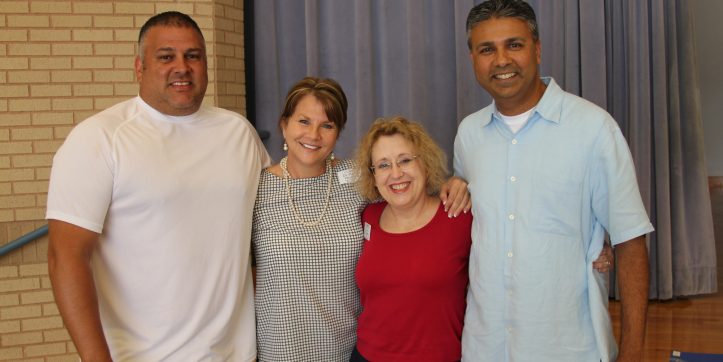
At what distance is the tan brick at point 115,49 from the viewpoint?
4.50 metres

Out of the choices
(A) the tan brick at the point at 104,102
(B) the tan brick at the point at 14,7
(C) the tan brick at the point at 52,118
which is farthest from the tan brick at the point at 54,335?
(B) the tan brick at the point at 14,7

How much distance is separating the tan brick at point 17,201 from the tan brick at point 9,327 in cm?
71

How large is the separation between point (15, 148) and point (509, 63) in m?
3.40

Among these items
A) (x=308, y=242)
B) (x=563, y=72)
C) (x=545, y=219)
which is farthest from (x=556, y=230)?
(x=563, y=72)

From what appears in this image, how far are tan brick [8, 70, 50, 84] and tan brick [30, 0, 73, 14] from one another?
14.7 inches

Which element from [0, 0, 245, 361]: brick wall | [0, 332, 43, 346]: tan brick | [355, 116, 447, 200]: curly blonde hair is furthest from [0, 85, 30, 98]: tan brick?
[355, 116, 447, 200]: curly blonde hair

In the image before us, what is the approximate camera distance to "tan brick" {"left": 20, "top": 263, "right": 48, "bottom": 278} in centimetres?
443

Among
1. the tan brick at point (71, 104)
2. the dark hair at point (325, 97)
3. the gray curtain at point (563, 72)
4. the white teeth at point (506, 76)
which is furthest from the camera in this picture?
the gray curtain at point (563, 72)

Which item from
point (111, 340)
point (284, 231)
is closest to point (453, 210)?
point (284, 231)

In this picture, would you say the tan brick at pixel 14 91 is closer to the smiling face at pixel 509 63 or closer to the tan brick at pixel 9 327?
the tan brick at pixel 9 327

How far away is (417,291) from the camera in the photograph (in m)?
2.32

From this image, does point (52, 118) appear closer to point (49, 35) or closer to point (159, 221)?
point (49, 35)

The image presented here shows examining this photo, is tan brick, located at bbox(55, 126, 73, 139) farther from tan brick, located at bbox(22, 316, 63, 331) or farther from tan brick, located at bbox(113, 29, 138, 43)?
tan brick, located at bbox(22, 316, 63, 331)

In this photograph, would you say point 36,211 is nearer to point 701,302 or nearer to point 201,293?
point 201,293
